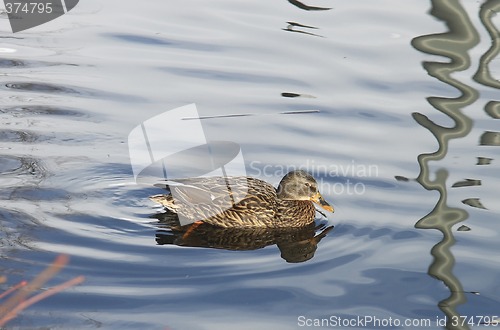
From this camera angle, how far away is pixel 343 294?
22.8 ft

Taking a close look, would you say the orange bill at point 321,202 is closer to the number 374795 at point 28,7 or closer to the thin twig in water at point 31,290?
the thin twig in water at point 31,290

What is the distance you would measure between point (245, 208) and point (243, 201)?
0.21 ft

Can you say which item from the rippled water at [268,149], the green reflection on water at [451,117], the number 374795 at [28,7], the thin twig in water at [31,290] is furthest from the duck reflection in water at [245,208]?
the number 374795 at [28,7]

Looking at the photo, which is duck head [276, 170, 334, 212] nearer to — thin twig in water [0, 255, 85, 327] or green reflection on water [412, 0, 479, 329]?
green reflection on water [412, 0, 479, 329]

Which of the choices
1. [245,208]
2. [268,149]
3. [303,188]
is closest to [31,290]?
[245,208]

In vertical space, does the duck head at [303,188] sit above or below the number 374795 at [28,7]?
below

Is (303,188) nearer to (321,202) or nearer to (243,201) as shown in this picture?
(321,202)

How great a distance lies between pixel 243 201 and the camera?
8789 millimetres

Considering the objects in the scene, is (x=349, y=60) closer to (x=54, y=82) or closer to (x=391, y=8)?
(x=391, y=8)

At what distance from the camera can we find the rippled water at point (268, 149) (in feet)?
22.6

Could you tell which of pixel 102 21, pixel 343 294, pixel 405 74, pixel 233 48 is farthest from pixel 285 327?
pixel 102 21

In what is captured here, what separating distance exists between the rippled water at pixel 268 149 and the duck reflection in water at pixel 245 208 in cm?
20

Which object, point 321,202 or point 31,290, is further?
point 321,202

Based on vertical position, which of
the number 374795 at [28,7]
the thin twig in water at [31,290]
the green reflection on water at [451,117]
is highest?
the number 374795 at [28,7]
